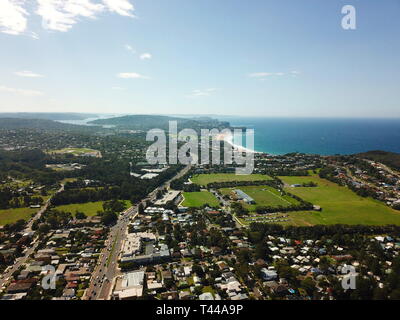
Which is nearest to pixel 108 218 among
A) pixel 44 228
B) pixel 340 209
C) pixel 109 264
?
pixel 44 228

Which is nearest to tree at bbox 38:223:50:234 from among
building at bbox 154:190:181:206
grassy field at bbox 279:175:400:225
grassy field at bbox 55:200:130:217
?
grassy field at bbox 55:200:130:217

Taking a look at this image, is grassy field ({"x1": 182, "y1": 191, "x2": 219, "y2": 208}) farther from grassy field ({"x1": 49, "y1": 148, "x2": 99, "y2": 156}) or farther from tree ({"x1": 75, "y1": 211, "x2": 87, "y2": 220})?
grassy field ({"x1": 49, "y1": 148, "x2": 99, "y2": 156})

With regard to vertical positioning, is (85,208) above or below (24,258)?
above

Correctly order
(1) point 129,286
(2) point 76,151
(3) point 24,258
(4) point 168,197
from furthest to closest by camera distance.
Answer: (2) point 76,151 → (4) point 168,197 → (3) point 24,258 → (1) point 129,286

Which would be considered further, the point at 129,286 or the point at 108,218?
the point at 108,218

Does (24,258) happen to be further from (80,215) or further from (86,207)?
(86,207)

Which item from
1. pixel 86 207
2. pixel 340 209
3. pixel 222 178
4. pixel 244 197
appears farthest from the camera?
pixel 222 178

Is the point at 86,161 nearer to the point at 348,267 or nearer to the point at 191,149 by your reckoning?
the point at 191,149
